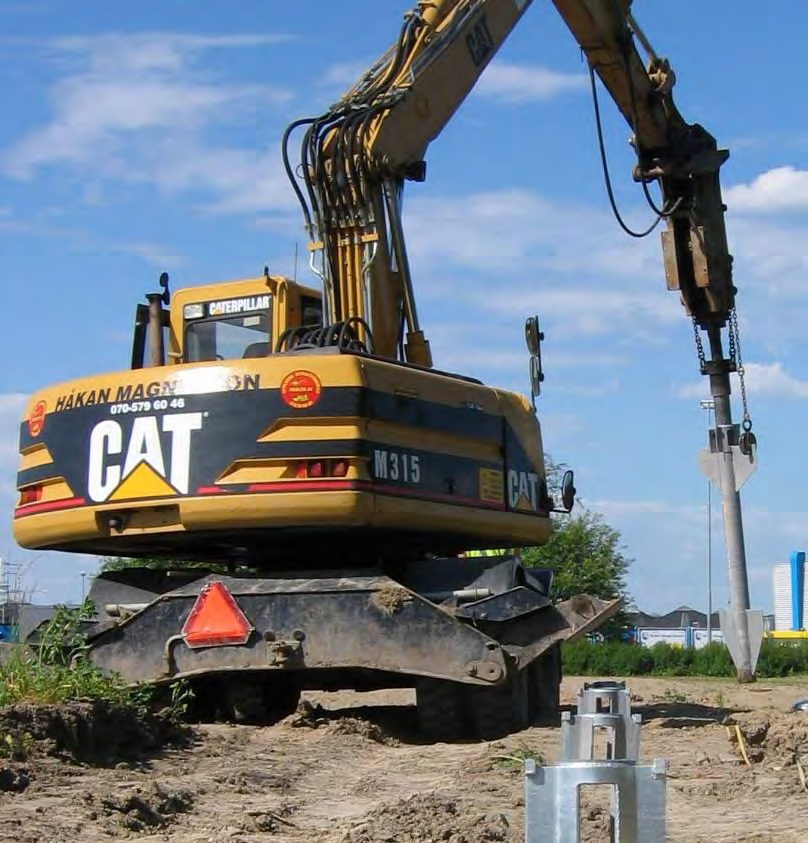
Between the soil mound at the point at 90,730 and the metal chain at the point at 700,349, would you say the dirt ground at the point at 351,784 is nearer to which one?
the soil mound at the point at 90,730

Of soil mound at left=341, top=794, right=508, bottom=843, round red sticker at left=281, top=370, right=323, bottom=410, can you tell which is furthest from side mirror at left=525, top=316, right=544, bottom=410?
soil mound at left=341, top=794, right=508, bottom=843

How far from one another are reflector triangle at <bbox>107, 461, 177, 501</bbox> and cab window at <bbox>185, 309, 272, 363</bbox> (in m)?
1.63

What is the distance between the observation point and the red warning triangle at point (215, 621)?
398 inches

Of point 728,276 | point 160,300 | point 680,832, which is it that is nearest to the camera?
point 680,832

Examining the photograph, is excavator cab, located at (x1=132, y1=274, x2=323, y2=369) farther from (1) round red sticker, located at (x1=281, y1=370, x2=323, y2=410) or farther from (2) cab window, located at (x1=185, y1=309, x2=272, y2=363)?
(1) round red sticker, located at (x1=281, y1=370, x2=323, y2=410)

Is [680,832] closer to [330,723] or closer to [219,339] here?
[330,723]

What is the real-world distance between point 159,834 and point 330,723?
3880 millimetres

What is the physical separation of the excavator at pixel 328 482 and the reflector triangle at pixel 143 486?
17 millimetres

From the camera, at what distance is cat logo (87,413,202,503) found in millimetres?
10242

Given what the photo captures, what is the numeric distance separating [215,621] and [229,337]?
2.65m

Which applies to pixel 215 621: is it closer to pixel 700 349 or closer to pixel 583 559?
pixel 700 349

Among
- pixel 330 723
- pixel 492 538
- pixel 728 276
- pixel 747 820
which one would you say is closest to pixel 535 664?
pixel 492 538

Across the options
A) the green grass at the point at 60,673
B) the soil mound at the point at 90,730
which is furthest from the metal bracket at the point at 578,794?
the green grass at the point at 60,673

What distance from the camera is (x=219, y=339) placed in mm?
12023
